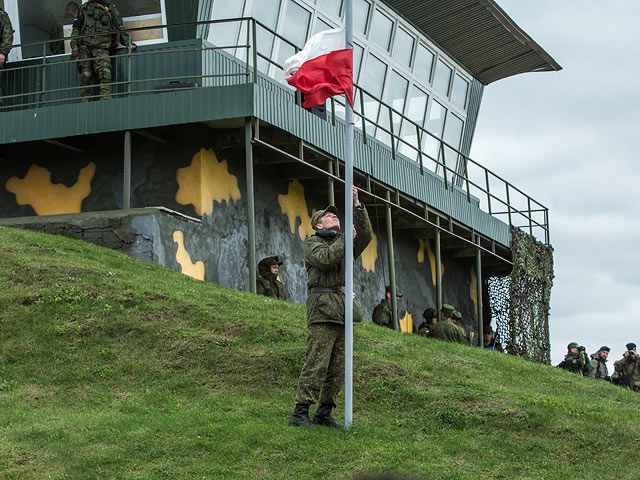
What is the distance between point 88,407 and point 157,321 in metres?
2.48

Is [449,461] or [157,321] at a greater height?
[157,321]

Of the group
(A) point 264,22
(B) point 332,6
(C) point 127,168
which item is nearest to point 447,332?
(C) point 127,168

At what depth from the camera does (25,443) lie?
9.80 metres

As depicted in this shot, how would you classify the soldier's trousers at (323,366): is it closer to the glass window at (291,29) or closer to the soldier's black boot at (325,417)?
the soldier's black boot at (325,417)

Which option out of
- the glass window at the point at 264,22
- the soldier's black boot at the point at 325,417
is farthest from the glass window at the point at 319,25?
Result: the soldier's black boot at the point at 325,417

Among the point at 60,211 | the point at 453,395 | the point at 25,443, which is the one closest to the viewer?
the point at 25,443

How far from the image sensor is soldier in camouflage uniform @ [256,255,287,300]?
18.4m

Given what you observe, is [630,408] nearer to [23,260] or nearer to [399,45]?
[23,260]

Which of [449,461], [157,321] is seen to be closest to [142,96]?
[157,321]

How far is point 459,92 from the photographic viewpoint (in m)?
31.4

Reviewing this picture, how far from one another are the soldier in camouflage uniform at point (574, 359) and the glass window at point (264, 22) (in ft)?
26.9

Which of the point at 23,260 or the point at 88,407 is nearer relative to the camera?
the point at 88,407

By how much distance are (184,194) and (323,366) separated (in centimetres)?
980

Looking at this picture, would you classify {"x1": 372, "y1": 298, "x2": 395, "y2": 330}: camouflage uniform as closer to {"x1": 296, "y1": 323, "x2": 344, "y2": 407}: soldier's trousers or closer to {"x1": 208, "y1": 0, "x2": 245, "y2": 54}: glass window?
{"x1": 208, "y1": 0, "x2": 245, "y2": 54}: glass window
